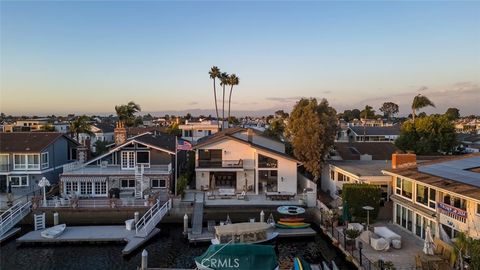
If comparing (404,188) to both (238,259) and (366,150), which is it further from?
(366,150)

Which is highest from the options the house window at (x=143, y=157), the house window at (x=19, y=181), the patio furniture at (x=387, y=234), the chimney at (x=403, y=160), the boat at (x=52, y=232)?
the chimney at (x=403, y=160)

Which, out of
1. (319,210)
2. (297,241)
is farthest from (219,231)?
(319,210)

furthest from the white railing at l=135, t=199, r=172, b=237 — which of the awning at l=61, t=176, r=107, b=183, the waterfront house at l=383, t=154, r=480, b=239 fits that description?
the waterfront house at l=383, t=154, r=480, b=239

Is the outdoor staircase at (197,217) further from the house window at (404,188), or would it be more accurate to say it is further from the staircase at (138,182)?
the house window at (404,188)

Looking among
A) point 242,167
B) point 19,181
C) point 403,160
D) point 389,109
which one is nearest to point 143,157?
point 242,167

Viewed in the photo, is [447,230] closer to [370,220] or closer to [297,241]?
[370,220]

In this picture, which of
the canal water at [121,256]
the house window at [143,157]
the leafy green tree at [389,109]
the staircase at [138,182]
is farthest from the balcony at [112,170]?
the leafy green tree at [389,109]

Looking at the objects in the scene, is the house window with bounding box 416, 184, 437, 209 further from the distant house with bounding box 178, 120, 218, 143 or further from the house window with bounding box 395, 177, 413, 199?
the distant house with bounding box 178, 120, 218, 143

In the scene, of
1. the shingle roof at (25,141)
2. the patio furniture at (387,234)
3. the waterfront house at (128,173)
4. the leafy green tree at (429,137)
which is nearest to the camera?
the patio furniture at (387,234)
